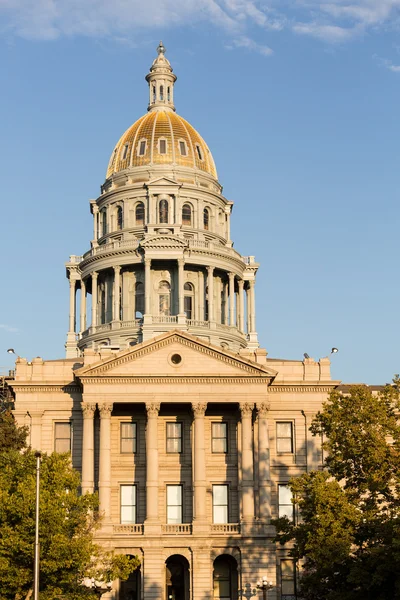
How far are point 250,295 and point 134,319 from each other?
12577mm

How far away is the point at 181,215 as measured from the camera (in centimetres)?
10406

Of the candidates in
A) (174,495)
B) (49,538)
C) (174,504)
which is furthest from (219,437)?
(49,538)

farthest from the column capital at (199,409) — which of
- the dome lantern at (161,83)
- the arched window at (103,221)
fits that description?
the dome lantern at (161,83)

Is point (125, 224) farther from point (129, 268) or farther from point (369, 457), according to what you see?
point (369, 457)

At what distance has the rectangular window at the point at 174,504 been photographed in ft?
250

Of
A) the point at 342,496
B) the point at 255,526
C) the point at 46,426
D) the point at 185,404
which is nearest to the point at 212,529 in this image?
the point at 255,526

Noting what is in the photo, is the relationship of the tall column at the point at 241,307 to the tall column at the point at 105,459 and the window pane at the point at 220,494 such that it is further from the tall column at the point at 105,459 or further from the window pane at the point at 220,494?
the tall column at the point at 105,459

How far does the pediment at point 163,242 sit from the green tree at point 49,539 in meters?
42.0

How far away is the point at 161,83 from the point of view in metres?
114

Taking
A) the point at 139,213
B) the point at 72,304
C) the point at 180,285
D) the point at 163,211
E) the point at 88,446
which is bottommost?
the point at 88,446

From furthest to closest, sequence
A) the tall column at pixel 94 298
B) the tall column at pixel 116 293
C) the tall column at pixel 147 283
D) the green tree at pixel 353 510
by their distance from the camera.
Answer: the tall column at pixel 94 298 < the tall column at pixel 116 293 < the tall column at pixel 147 283 < the green tree at pixel 353 510

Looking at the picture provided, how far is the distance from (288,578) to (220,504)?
21.0 ft

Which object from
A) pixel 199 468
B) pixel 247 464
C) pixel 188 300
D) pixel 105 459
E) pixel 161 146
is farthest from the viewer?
pixel 161 146

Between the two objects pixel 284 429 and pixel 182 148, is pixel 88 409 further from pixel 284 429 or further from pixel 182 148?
pixel 182 148
